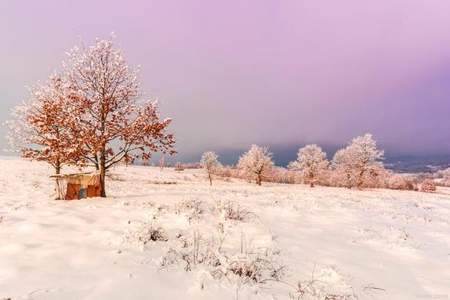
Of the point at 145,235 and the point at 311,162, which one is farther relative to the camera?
the point at 311,162

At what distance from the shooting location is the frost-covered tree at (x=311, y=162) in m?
71.6

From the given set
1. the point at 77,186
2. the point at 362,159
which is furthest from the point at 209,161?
the point at 77,186

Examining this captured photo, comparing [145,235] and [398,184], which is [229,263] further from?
[398,184]

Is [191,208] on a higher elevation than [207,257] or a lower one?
higher

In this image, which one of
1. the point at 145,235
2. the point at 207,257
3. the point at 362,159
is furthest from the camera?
the point at 362,159

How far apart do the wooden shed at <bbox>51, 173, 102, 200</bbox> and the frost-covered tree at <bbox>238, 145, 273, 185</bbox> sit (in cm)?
5859

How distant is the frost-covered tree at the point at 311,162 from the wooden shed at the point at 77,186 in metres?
59.6

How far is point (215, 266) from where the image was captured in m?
6.48

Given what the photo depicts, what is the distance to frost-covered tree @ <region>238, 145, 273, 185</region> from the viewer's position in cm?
7424

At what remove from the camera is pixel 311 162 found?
71.7 m

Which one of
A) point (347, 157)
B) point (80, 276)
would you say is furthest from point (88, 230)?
point (347, 157)

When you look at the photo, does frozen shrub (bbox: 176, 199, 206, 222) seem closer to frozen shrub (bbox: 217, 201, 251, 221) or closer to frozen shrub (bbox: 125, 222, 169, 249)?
frozen shrub (bbox: 217, 201, 251, 221)

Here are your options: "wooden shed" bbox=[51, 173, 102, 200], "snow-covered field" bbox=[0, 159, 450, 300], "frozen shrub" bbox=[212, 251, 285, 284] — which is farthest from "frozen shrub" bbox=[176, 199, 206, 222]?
→ "wooden shed" bbox=[51, 173, 102, 200]

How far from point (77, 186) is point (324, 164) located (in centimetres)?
6167
